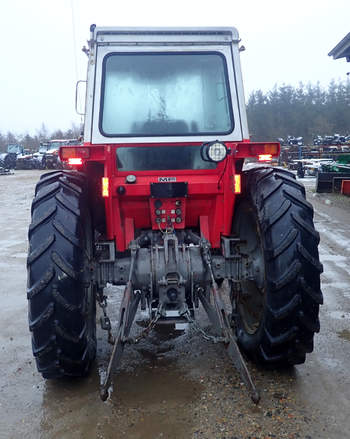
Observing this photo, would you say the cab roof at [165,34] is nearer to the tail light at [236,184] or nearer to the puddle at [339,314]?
the tail light at [236,184]

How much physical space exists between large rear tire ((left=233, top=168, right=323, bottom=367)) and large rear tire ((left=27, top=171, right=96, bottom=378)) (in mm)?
1287

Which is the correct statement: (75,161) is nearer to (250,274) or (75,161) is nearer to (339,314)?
(250,274)

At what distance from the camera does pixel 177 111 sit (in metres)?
3.59

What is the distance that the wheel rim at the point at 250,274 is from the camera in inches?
134

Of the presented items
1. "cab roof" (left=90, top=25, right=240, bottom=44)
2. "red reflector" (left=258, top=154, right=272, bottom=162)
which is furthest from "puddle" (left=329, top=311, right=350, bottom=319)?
"cab roof" (left=90, top=25, right=240, bottom=44)

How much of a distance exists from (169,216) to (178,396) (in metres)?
1.40

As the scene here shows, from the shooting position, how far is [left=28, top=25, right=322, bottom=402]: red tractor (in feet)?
9.67

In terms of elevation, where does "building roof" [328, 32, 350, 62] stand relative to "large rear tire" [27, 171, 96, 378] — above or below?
above

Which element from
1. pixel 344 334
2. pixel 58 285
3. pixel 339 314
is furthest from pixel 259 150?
pixel 339 314

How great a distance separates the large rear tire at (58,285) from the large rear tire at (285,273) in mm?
1287

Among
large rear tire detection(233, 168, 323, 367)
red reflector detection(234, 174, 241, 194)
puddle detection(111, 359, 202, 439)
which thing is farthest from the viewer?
red reflector detection(234, 174, 241, 194)

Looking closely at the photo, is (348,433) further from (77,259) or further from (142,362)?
(77,259)

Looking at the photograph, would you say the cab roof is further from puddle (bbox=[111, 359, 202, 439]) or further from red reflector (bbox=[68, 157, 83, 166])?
puddle (bbox=[111, 359, 202, 439])

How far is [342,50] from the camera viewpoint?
13531mm
